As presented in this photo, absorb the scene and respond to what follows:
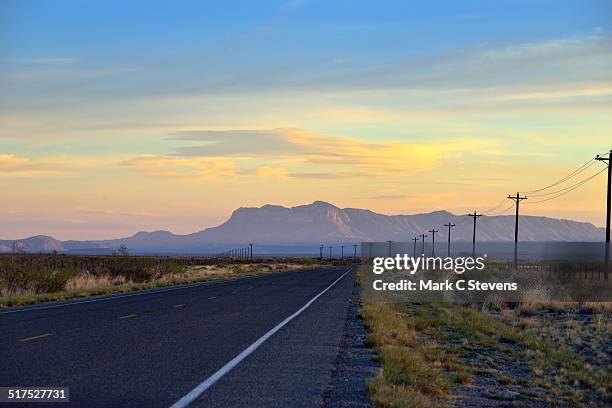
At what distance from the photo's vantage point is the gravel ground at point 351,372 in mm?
10734

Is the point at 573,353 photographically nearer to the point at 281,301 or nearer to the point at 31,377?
the point at 31,377

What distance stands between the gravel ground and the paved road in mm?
192

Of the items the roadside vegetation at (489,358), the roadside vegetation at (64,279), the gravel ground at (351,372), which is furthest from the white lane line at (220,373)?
the roadside vegetation at (64,279)

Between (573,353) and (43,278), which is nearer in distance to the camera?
(573,353)

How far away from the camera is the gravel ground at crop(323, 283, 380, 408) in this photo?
10.7 meters

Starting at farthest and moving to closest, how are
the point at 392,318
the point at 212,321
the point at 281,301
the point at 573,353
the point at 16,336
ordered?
the point at 281,301
the point at 392,318
the point at 212,321
the point at 573,353
the point at 16,336

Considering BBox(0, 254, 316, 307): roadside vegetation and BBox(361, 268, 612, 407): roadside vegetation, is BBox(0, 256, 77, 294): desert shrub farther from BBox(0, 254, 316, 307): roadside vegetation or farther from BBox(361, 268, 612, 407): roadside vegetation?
BBox(361, 268, 612, 407): roadside vegetation

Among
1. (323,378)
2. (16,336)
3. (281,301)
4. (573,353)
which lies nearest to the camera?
(323,378)

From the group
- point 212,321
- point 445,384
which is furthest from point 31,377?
point 212,321

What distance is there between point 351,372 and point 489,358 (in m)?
4.93

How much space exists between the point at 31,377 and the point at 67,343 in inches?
164

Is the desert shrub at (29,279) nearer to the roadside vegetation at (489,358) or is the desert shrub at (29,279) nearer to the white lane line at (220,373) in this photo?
the roadside vegetation at (489,358)

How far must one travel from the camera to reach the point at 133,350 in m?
15.0

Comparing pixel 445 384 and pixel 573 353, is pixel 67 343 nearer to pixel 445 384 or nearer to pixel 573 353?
pixel 445 384
